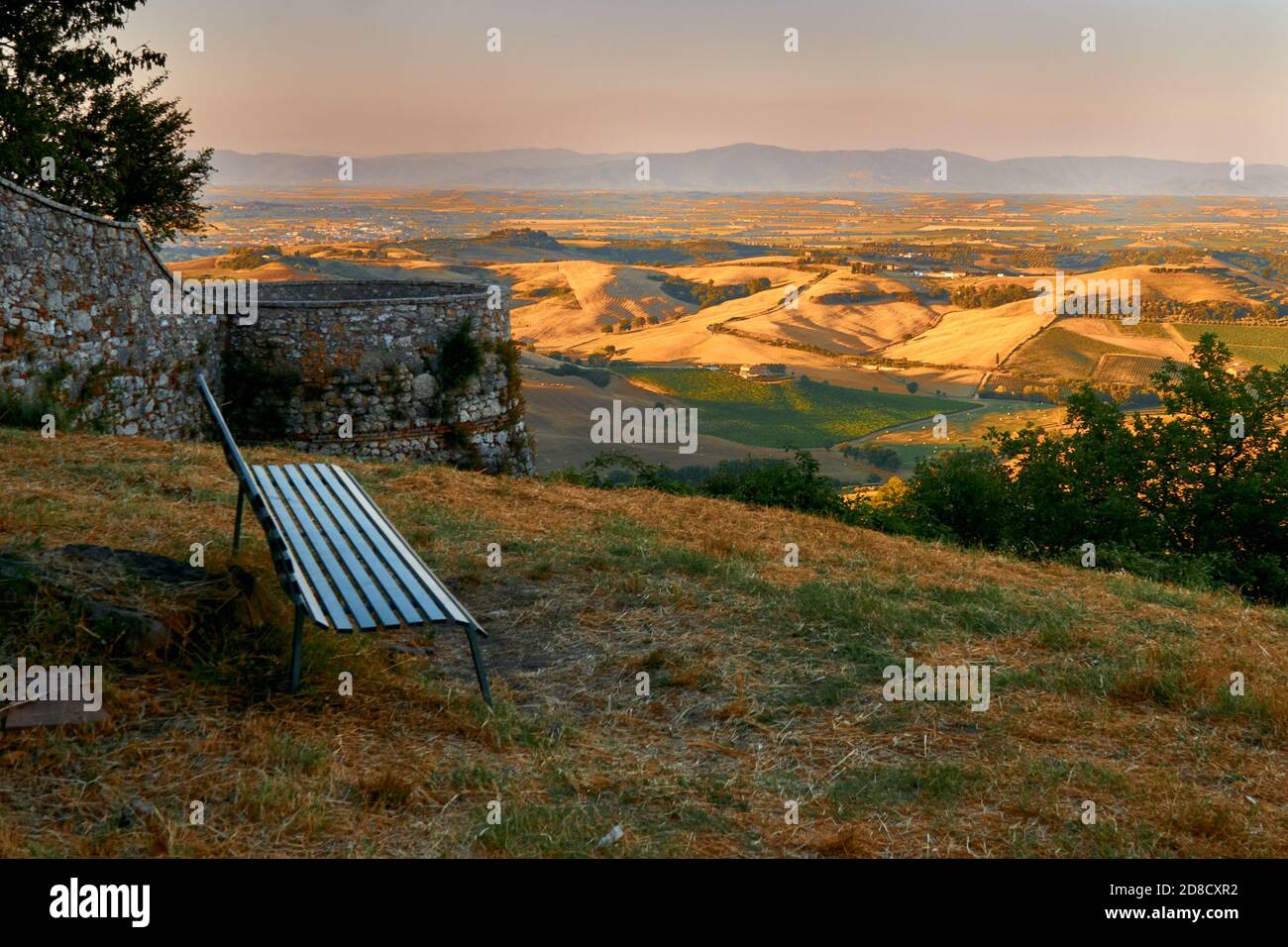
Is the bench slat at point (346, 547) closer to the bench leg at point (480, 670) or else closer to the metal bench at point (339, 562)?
the metal bench at point (339, 562)

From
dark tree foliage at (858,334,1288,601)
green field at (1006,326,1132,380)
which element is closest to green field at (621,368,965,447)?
green field at (1006,326,1132,380)

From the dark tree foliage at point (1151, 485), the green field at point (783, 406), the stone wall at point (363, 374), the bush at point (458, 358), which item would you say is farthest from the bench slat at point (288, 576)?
the green field at point (783, 406)

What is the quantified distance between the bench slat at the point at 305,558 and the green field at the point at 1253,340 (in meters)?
42.9

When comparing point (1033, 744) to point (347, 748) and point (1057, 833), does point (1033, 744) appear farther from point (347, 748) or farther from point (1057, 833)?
point (347, 748)

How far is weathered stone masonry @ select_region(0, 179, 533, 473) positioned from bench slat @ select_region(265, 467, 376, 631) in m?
4.76

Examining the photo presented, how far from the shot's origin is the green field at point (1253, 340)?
4650 centimetres

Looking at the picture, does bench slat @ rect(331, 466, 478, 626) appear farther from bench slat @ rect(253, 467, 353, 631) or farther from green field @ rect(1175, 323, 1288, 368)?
green field @ rect(1175, 323, 1288, 368)

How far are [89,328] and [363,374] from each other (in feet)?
10.6

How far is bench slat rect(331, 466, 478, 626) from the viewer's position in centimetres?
446

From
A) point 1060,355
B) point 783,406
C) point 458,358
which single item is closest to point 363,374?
point 458,358
